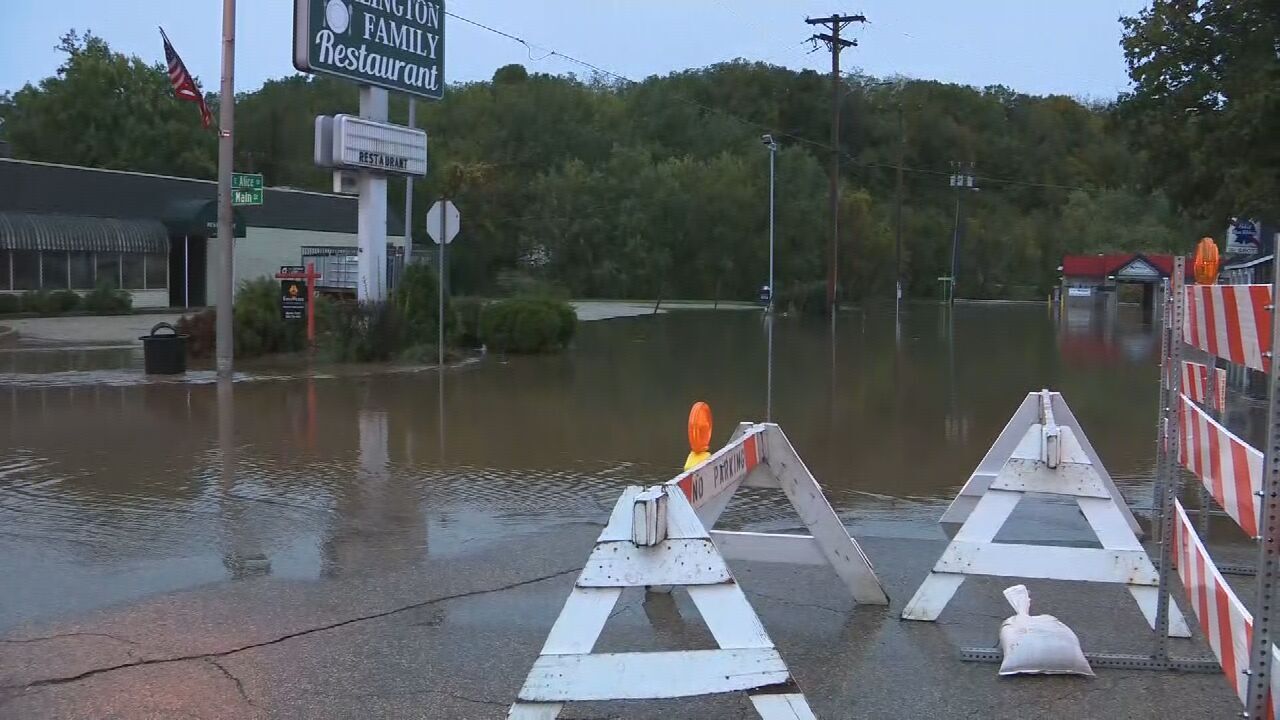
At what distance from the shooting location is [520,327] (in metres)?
23.8

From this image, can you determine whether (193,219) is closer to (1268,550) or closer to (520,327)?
(520,327)

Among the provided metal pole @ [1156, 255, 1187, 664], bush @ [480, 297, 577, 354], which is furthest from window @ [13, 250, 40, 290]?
metal pole @ [1156, 255, 1187, 664]

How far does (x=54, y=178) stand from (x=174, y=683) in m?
39.0

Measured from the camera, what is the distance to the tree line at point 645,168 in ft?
205

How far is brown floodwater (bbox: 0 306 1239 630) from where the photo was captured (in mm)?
8070

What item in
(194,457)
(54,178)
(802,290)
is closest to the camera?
(194,457)

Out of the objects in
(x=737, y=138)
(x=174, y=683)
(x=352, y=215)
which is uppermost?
(x=737, y=138)

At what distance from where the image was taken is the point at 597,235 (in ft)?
218

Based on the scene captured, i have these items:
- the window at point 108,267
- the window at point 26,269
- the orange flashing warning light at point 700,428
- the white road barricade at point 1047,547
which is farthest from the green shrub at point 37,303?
the white road barricade at point 1047,547

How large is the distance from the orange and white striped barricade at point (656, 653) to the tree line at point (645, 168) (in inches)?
1625

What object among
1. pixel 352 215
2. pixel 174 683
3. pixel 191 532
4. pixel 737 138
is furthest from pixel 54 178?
pixel 737 138

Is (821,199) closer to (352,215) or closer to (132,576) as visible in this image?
(352,215)

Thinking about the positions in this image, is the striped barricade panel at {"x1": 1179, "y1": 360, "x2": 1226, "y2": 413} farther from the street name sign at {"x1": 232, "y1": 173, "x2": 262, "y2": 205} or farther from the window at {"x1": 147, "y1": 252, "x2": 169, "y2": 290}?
the window at {"x1": 147, "y1": 252, "x2": 169, "y2": 290}

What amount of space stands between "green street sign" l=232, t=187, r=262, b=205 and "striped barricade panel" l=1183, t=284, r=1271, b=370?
51.4 ft
